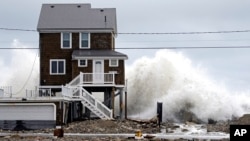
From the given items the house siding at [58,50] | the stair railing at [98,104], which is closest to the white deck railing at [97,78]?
the stair railing at [98,104]

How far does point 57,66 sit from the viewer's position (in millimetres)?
54312

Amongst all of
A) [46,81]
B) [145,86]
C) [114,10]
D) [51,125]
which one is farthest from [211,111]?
[51,125]

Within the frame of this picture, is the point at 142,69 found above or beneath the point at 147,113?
above

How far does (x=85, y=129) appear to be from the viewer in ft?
143

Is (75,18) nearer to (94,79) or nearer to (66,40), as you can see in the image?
(66,40)

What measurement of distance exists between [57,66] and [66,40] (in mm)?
2242

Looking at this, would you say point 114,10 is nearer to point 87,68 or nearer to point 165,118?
point 87,68

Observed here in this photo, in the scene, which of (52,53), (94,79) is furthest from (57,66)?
(94,79)

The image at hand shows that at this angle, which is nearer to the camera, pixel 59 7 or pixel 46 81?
pixel 46 81

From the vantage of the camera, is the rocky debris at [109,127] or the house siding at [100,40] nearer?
the rocky debris at [109,127]

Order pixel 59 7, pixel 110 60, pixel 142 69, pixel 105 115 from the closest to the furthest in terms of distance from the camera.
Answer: pixel 105 115
pixel 110 60
pixel 59 7
pixel 142 69

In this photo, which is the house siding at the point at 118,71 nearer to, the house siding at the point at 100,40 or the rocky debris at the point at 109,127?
the house siding at the point at 100,40

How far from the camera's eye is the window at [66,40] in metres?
54.6

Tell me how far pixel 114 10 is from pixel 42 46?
769 cm
